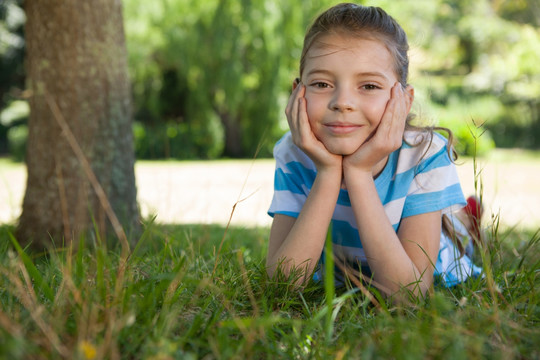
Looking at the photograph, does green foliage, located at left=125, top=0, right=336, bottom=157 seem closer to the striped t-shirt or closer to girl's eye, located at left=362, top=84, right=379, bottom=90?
the striped t-shirt

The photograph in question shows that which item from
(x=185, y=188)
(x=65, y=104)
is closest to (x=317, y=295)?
(x=65, y=104)

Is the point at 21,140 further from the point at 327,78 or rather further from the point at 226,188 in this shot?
the point at 327,78

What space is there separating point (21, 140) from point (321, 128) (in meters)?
17.3

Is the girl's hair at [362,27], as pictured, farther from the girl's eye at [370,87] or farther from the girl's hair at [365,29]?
the girl's eye at [370,87]

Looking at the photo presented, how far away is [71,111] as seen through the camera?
10.4 ft

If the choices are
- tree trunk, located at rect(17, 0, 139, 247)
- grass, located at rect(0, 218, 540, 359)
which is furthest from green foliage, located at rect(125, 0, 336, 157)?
grass, located at rect(0, 218, 540, 359)

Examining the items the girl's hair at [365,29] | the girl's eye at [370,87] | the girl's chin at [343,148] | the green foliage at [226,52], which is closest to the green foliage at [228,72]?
the green foliage at [226,52]

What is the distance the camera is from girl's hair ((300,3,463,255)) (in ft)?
6.42

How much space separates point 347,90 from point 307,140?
23 centimetres

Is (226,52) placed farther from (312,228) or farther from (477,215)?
(477,215)

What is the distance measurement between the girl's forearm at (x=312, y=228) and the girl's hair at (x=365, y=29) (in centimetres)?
47

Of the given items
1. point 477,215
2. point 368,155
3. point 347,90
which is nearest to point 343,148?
point 368,155

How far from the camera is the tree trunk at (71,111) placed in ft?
10.4

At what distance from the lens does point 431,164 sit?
2.04 metres
